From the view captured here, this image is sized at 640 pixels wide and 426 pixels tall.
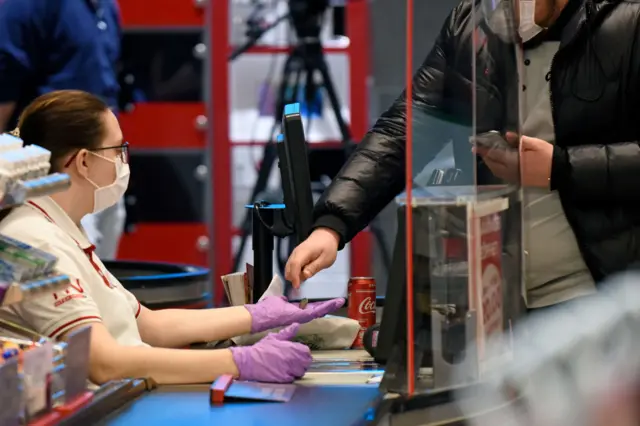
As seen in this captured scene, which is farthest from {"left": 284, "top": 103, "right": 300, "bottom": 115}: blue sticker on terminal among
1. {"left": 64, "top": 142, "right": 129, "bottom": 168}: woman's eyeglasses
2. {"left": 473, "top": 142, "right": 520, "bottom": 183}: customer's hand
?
{"left": 473, "top": 142, "right": 520, "bottom": 183}: customer's hand

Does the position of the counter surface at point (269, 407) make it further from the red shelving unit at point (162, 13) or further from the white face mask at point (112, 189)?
the red shelving unit at point (162, 13)

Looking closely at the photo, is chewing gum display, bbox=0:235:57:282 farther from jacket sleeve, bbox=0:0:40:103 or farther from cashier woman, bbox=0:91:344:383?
jacket sleeve, bbox=0:0:40:103

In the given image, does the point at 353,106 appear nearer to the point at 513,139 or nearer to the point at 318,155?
the point at 318,155

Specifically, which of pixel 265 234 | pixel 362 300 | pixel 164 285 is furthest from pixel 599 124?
pixel 164 285

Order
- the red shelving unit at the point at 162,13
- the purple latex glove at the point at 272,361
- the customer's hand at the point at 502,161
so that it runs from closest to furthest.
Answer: the customer's hand at the point at 502,161
the purple latex glove at the point at 272,361
the red shelving unit at the point at 162,13

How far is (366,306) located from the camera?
2.42 m

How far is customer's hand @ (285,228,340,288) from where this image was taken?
2252 millimetres

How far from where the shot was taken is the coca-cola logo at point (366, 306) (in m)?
2.41

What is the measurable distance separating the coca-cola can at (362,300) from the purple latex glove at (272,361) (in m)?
0.42

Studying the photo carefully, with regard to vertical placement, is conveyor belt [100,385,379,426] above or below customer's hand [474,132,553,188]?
below

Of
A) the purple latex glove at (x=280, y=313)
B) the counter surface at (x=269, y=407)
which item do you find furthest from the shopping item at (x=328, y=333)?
the counter surface at (x=269, y=407)

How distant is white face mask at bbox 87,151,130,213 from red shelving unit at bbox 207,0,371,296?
139 inches

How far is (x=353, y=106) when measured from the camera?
5930 millimetres

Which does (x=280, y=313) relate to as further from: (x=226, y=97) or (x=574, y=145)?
(x=226, y=97)
